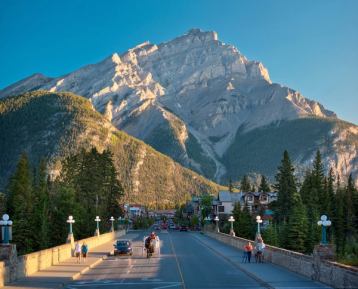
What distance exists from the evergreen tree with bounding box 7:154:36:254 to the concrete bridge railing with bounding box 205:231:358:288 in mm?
54070

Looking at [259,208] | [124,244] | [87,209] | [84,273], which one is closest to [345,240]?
[259,208]

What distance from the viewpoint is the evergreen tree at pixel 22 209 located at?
85688 mm

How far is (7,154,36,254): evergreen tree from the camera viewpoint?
85.7m

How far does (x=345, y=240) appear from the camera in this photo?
105 metres

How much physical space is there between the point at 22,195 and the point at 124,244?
1822 inches

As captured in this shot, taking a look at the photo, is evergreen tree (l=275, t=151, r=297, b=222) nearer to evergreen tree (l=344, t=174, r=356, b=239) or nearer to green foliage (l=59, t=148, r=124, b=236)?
evergreen tree (l=344, t=174, r=356, b=239)

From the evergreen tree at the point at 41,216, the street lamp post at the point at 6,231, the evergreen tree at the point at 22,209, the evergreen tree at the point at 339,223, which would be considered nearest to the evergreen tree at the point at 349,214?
the evergreen tree at the point at 339,223

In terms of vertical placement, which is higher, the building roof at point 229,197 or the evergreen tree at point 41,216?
the building roof at point 229,197

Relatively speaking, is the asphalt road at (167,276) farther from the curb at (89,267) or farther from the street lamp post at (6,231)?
the street lamp post at (6,231)

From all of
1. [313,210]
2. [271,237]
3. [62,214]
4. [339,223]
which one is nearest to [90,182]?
[62,214]

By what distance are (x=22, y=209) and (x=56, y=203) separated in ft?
31.7

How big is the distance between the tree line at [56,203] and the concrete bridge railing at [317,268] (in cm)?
5518

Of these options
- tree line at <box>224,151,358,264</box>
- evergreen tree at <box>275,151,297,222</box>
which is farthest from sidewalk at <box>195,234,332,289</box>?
evergreen tree at <box>275,151,297,222</box>

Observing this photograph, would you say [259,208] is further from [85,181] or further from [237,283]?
[237,283]
